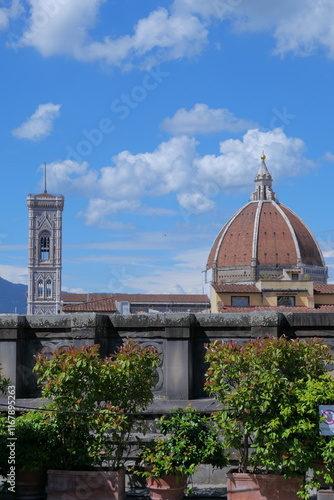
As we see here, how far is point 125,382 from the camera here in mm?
7902

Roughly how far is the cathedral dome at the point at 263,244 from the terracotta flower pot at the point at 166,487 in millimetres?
142454

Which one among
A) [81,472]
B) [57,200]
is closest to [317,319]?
[81,472]

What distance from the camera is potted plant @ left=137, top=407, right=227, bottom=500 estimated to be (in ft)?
25.0

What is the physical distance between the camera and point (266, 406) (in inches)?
288

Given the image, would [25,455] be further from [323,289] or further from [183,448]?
[323,289]

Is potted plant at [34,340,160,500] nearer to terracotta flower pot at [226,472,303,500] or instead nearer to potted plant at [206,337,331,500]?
potted plant at [206,337,331,500]

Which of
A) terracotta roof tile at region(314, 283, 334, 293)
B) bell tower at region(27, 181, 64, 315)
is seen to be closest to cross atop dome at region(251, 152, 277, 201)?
bell tower at region(27, 181, 64, 315)

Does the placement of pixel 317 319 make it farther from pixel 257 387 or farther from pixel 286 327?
pixel 257 387

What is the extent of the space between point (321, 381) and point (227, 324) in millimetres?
2436

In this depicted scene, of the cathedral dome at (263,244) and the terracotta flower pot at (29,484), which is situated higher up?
the cathedral dome at (263,244)

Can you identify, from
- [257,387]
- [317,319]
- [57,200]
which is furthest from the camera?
[57,200]

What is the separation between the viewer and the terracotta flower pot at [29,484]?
7.90m

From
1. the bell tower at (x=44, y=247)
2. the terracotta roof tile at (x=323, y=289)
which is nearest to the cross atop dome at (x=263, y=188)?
the bell tower at (x=44, y=247)

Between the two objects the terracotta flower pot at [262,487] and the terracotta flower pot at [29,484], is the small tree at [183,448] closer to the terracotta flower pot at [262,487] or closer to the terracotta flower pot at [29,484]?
the terracotta flower pot at [262,487]
